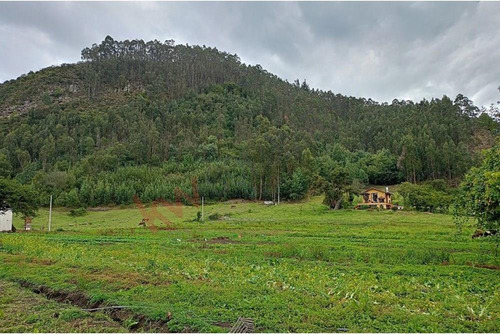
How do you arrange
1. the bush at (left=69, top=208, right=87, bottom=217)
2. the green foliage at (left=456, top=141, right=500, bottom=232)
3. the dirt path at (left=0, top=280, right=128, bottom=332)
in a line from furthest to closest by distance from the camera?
the bush at (left=69, top=208, right=87, bottom=217) → the green foliage at (left=456, top=141, right=500, bottom=232) → the dirt path at (left=0, top=280, right=128, bottom=332)

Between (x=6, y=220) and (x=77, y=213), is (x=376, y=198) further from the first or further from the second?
(x=6, y=220)

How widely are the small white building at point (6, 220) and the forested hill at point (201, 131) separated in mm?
26354

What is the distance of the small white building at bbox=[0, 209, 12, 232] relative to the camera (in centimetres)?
4052

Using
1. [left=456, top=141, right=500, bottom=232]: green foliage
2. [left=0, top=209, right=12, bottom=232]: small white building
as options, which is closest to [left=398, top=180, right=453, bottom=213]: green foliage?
[left=456, top=141, right=500, bottom=232]: green foliage

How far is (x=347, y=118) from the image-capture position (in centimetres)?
13512

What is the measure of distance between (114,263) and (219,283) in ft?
19.5

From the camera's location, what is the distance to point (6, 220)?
134ft

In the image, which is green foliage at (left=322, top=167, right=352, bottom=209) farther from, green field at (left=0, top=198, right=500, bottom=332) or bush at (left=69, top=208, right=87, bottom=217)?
bush at (left=69, top=208, right=87, bottom=217)

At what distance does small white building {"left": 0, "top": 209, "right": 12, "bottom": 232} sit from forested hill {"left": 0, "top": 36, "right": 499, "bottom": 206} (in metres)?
26.4

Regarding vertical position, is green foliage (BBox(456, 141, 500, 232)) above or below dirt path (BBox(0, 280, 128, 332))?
above

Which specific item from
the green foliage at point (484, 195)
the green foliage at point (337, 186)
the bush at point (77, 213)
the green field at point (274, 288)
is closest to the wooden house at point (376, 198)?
the green foliage at point (337, 186)

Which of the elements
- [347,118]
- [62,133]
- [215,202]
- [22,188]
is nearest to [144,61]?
[62,133]

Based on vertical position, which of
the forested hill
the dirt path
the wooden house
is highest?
the forested hill

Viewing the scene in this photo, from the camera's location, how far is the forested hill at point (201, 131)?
74.8 meters
